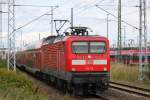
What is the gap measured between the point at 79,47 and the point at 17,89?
4195mm

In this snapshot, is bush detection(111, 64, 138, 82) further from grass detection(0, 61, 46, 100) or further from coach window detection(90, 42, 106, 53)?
coach window detection(90, 42, 106, 53)

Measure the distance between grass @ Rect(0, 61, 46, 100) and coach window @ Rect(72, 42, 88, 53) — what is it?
248 cm

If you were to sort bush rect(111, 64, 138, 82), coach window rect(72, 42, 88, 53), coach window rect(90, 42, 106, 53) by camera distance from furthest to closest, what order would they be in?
bush rect(111, 64, 138, 82) < coach window rect(90, 42, 106, 53) < coach window rect(72, 42, 88, 53)

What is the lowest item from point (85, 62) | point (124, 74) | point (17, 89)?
point (124, 74)

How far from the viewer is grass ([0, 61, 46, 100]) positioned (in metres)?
15.1

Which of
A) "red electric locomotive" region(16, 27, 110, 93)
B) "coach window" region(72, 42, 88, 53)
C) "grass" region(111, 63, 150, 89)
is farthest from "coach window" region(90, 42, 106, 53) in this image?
"grass" region(111, 63, 150, 89)

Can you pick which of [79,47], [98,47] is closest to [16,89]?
[79,47]

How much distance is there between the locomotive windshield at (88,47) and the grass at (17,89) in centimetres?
256

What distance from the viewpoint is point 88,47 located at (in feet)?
66.9

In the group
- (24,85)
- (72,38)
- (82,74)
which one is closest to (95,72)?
(82,74)

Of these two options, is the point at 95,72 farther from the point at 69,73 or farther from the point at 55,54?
the point at 55,54

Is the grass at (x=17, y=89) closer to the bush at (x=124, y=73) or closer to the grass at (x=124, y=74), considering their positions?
the grass at (x=124, y=74)

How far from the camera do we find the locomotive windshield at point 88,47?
20259 mm

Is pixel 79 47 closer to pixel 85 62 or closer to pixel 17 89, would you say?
pixel 85 62
